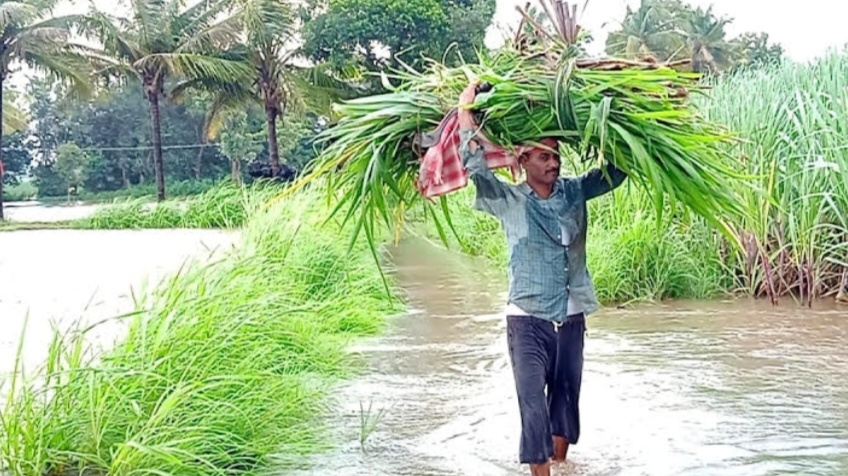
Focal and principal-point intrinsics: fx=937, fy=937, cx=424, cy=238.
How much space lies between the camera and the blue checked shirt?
3678 millimetres

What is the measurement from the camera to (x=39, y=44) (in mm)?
23969

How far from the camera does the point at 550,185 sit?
3.79 metres

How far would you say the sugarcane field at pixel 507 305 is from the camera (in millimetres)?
3562

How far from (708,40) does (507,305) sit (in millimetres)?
38729

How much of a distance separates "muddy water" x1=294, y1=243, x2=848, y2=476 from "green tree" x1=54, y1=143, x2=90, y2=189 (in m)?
32.0

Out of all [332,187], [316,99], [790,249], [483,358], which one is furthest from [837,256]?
[316,99]

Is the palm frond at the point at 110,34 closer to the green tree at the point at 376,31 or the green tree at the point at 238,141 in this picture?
the green tree at the point at 376,31

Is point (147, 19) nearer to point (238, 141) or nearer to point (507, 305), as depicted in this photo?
point (238, 141)

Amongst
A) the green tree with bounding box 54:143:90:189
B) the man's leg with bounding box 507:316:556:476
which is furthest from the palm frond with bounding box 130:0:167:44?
the man's leg with bounding box 507:316:556:476

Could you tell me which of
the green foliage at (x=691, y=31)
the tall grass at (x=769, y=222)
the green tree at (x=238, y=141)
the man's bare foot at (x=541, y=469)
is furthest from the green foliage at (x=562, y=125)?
the green foliage at (x=691, y=31)

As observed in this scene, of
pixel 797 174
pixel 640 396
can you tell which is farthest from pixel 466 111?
pixel 797 174

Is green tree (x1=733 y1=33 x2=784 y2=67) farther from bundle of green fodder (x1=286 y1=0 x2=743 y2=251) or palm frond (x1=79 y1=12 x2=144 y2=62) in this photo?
bundle of green fodder (x1=286 y1=0 x2=743 y2=251)

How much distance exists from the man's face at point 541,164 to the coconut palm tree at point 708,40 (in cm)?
3732

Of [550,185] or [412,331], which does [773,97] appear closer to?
[412,331]
